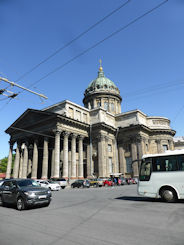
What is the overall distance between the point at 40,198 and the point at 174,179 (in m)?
7.49

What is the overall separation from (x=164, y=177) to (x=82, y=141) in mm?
29031

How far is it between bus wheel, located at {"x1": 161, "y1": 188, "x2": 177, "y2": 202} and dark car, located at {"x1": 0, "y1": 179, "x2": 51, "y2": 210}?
6599mm

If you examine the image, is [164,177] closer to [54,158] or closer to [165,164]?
[165,164]

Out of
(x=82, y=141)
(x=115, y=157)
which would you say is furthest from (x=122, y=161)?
(x=82, y=141)

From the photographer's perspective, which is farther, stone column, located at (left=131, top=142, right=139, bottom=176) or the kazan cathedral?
stone column, located at (left=131, top=142, right=139, bottom=176)

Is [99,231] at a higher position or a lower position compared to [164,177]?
lower

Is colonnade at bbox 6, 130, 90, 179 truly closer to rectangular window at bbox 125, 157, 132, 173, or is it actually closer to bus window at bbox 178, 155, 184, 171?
rectangular window at bbox 125, 157, 132, 173

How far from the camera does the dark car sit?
31.4ft

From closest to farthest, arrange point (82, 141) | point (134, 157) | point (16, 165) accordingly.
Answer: point (16, 165) < point (82, 141) < point (134, 157)

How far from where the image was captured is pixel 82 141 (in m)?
39.3

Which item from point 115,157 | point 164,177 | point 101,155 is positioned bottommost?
point 164,177

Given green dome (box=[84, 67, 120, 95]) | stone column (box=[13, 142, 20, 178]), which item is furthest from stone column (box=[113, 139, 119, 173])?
stone column (box=[13, 142, 20, 178])

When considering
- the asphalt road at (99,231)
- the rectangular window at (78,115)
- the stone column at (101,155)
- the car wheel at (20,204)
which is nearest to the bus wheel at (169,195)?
the asphalt road at (99,231)

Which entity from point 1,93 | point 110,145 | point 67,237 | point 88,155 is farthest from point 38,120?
point 67,237
